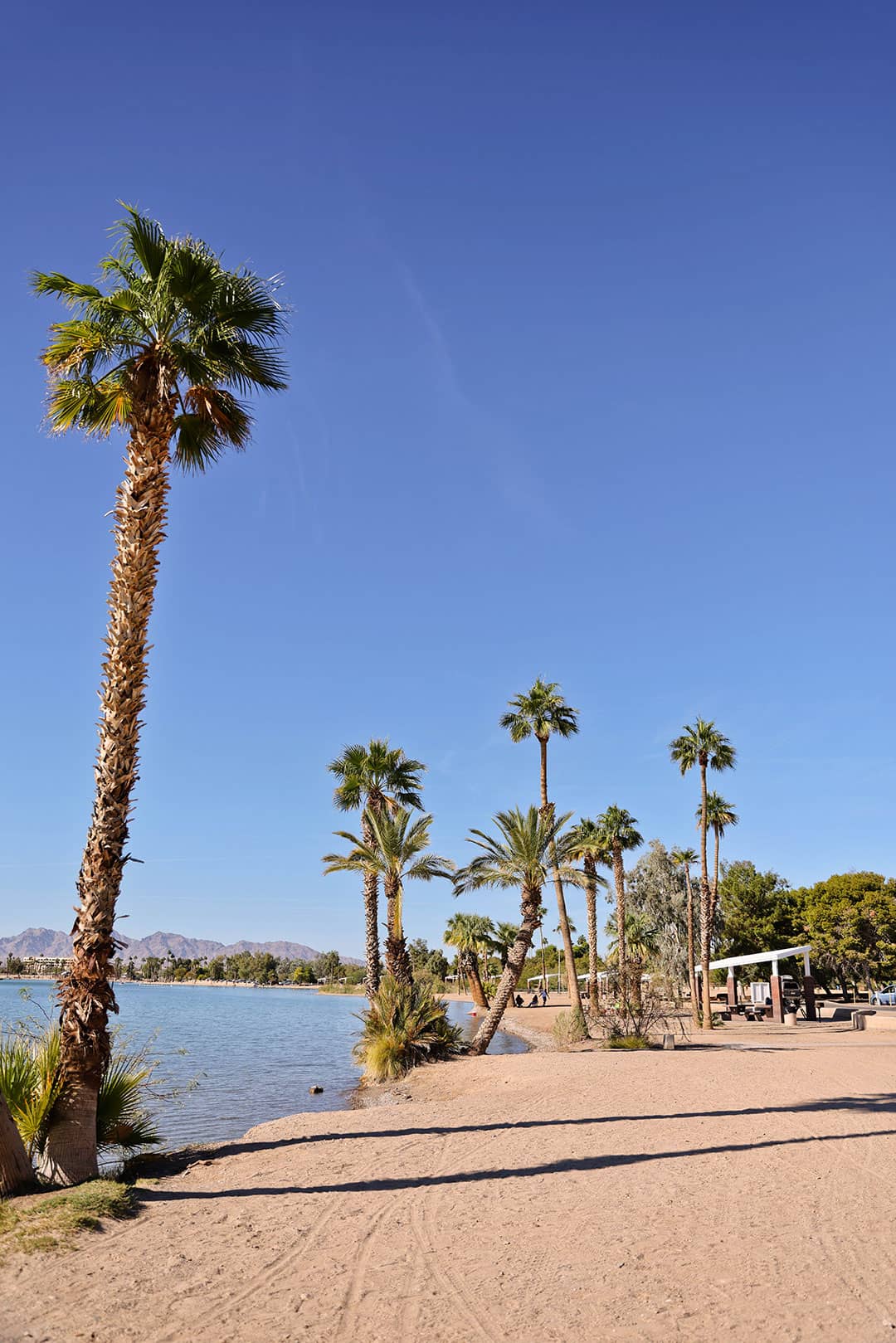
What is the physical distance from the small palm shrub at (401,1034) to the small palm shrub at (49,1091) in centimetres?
1257

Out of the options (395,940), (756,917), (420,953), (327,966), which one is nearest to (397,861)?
(395,940)

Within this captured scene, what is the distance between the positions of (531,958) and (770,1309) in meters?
119

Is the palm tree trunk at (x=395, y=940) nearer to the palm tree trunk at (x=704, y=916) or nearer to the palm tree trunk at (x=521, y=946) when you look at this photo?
the palm tree trunk at (x=521, y=946)

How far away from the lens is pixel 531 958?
4719 inches

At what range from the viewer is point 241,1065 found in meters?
29.1

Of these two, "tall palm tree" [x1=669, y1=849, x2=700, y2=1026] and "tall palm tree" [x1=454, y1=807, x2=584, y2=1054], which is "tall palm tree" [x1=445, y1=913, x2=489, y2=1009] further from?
"tall palm tree" [x1=454, y1=807, x2=584, y2=1054]

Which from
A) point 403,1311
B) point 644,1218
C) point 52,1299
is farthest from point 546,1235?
point 52,1299

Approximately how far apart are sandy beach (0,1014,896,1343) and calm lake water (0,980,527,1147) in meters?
3.59

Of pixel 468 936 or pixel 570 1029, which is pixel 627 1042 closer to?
pixel 570 1029

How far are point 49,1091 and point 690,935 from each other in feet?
119

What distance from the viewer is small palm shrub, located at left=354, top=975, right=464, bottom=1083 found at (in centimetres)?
2348

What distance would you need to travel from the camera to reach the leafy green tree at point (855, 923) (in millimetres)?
58562

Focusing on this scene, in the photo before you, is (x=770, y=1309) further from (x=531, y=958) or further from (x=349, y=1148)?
(x=531, y=958)

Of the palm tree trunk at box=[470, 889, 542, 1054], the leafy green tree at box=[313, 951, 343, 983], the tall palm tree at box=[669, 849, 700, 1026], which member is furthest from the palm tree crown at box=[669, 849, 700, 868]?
the leafy green tree at box=[313, 951, 343, 983]
